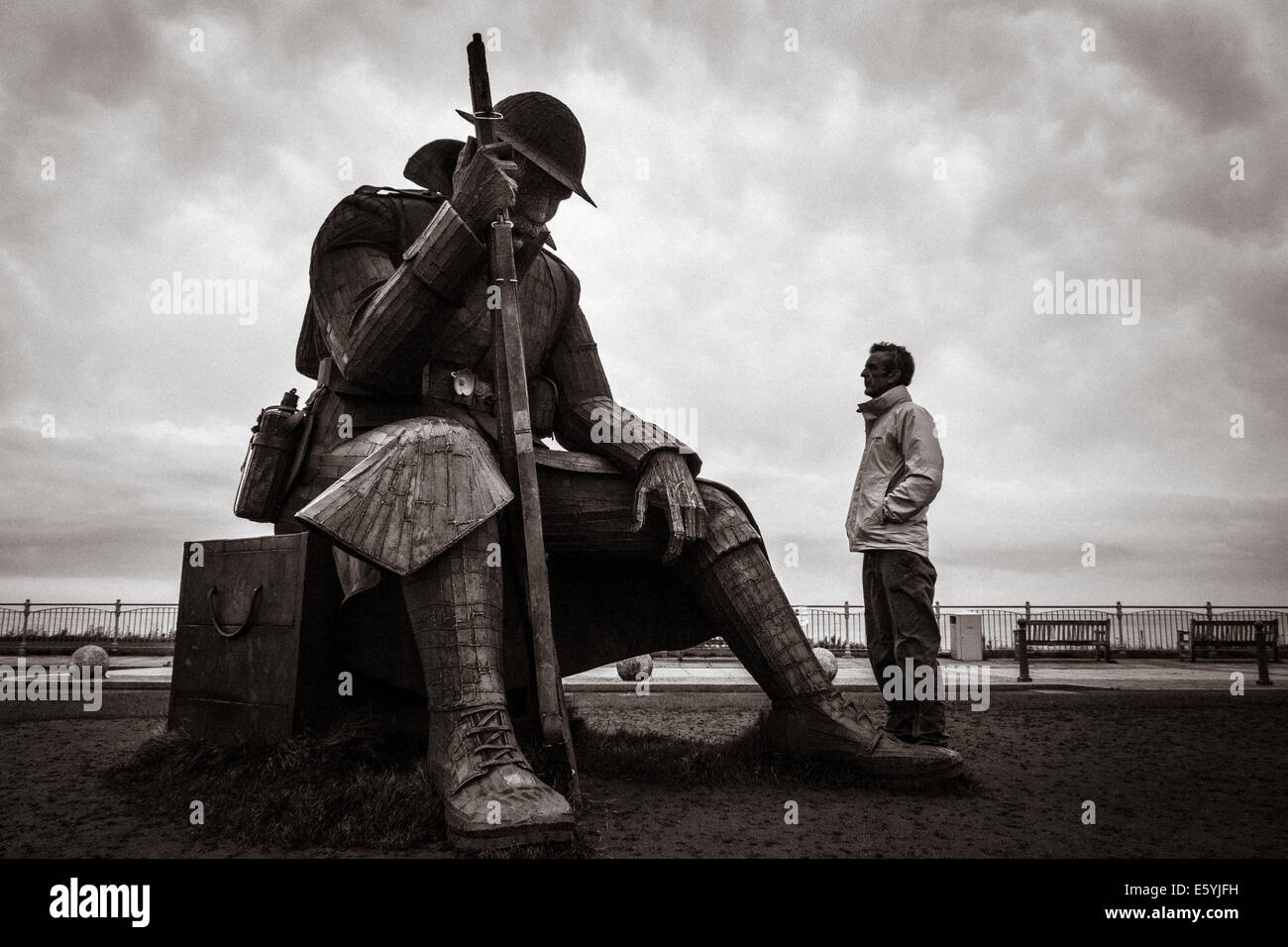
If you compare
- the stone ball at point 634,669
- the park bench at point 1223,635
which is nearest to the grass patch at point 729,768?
the stone ball at point 634,669

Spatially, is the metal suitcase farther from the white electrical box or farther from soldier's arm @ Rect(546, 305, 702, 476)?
the white electrical box

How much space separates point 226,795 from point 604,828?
1384 millimetres

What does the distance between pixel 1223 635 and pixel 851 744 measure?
58.5 feet

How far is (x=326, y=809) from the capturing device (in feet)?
8.81

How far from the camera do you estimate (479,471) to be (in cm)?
307

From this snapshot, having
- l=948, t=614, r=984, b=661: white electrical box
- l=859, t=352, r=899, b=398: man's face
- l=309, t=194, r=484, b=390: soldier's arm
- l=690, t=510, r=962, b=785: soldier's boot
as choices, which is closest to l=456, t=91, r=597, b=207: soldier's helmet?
l=309, t=194, r=484, b=390: soldier's arm

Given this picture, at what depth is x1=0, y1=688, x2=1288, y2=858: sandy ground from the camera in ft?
8.49

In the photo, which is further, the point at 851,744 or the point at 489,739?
the point at 851,744

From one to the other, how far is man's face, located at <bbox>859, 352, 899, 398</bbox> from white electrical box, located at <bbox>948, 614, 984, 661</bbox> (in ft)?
42.3

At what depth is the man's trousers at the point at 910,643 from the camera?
12.4ft

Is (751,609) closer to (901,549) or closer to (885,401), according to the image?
(901,549)

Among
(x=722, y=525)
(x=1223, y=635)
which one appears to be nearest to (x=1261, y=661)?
(x=1223, y=635)

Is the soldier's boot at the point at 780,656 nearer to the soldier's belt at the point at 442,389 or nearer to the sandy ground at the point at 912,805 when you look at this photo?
the sandy ground at the point at 912,805
